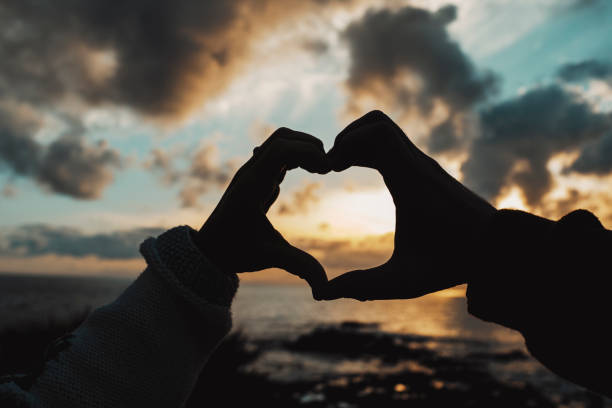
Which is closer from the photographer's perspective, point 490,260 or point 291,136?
point 490,260

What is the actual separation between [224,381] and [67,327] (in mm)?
4895

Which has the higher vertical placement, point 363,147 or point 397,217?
point 363,147

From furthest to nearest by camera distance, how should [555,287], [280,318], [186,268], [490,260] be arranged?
[280,318], [186,268], [490,260], [555,287]

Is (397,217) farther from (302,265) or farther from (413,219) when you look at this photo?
(302,265)

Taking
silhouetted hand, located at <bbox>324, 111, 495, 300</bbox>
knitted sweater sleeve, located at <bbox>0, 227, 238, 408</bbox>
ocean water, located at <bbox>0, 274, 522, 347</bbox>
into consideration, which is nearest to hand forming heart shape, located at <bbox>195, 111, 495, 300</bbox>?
silhouetted hand, located at <bbox>324, 111, 495, 300</bbox>

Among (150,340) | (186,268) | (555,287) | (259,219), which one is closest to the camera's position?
(555,287)

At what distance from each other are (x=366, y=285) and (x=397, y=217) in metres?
0.32

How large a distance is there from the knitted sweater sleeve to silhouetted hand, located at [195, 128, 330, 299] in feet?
0.30

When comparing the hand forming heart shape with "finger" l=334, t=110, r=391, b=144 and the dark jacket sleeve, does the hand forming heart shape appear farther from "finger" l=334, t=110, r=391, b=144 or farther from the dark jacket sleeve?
the dark jacket sleeve

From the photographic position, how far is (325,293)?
60.0 inches

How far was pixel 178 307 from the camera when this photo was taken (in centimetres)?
147

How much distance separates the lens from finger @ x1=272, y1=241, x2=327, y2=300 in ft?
5.05

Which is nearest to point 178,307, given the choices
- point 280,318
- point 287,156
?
point 287,156

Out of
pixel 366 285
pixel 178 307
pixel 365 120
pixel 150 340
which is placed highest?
pixel 365 120
